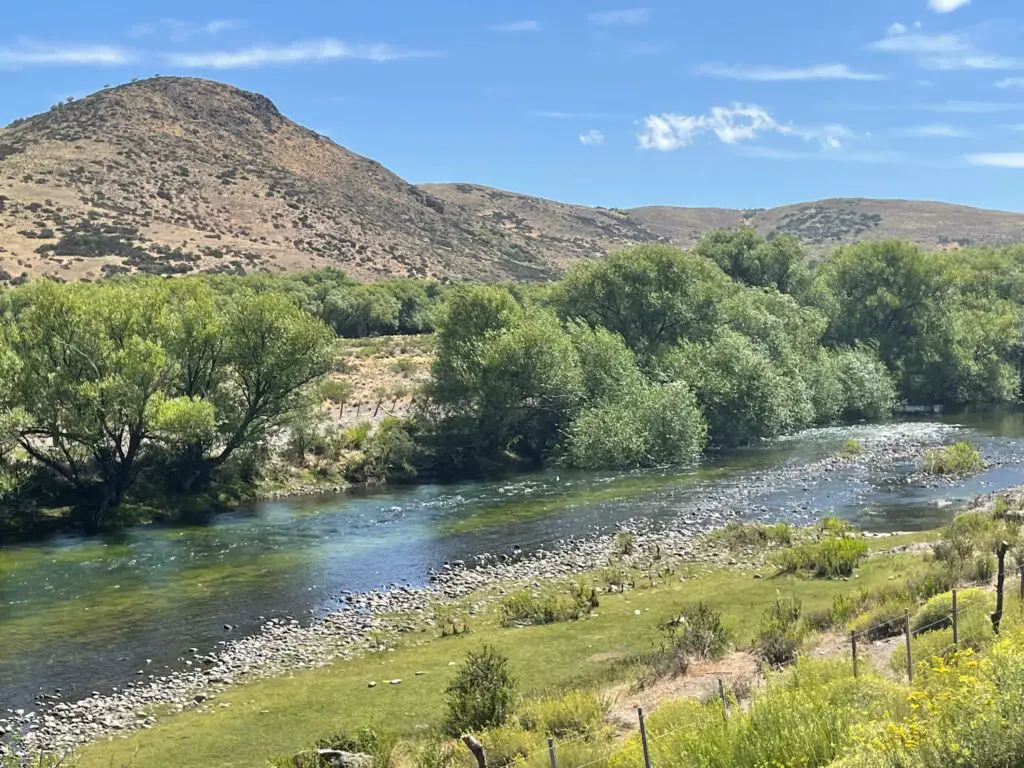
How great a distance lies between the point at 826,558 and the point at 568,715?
1235 cm

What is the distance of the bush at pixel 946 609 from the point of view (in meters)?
14.4

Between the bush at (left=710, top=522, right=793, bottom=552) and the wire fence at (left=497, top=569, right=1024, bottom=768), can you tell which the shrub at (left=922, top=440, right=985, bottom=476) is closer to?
the bush at (left=710, top=522, right=793, bottom=552)

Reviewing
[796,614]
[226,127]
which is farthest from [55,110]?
[796,614]

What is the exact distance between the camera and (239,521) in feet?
114

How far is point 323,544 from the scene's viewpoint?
99.9 ft

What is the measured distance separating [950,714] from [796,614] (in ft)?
37.1

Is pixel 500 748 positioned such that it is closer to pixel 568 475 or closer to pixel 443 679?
pixel 443 679

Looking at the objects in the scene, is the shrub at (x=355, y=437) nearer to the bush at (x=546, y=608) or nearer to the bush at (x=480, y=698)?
the bush at (x=546, y=608)

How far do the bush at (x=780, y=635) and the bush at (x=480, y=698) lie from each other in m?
4.65

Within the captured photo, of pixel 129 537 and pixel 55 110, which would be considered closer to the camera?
pixel 129 537

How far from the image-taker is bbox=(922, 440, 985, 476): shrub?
3800cm

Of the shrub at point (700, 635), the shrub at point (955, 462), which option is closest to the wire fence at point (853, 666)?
the shrub at point (700, 635)

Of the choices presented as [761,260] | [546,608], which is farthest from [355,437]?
[761,260]

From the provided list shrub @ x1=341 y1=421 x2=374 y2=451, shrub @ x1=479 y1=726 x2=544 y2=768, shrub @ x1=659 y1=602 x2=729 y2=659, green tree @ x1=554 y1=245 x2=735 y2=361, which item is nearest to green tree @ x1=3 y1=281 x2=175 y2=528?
shrub @ x1=341 y1=421 x2=374 y2=451
